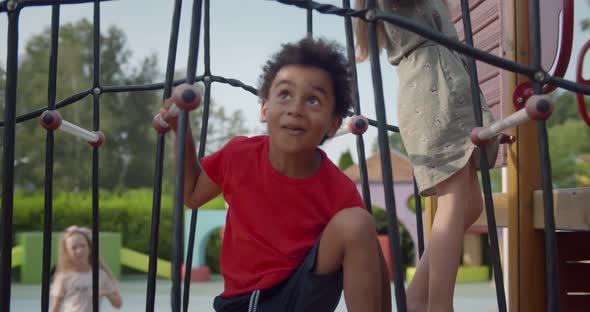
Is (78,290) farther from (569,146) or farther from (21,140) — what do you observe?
(569,146)

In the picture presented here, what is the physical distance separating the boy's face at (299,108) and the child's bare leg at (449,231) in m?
0.35

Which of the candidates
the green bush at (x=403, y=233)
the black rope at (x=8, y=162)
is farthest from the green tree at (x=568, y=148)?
the black rope at (x=8, y=162)

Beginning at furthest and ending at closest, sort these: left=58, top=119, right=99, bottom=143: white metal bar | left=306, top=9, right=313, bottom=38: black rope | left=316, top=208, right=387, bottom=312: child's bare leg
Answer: left=306, top=9, right=313, bottom=38: black rope, left=58, top=119, right=99, bottom=143: white metal bar, left=316, top=208, right=387, bottom=312: child's bare leg

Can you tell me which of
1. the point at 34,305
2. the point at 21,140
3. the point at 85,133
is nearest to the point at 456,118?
Result: the point at 85,133

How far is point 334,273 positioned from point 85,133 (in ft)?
2.41

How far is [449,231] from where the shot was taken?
1.39m

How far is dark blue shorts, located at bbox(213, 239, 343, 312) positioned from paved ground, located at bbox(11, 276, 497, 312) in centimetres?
425

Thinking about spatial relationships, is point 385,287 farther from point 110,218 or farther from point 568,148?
point 568,148

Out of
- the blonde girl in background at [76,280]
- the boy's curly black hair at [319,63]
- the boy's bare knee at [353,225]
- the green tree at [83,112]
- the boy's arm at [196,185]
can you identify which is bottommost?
the blonde girl in background at [76,280]

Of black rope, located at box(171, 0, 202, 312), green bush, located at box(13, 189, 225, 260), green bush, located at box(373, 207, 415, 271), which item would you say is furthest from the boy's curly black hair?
green bush, located at box(13, 189, 225, 260)

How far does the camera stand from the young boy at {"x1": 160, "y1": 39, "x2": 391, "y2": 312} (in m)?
1.18

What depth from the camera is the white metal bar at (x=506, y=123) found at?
3.27 ft

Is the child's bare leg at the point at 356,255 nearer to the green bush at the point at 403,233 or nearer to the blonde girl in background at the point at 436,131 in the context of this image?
the blonde girl in background at the point at 436,131

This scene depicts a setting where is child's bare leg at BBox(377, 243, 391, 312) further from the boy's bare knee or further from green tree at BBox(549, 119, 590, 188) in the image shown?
green tree at BBox(549, 119, 590, 188)
